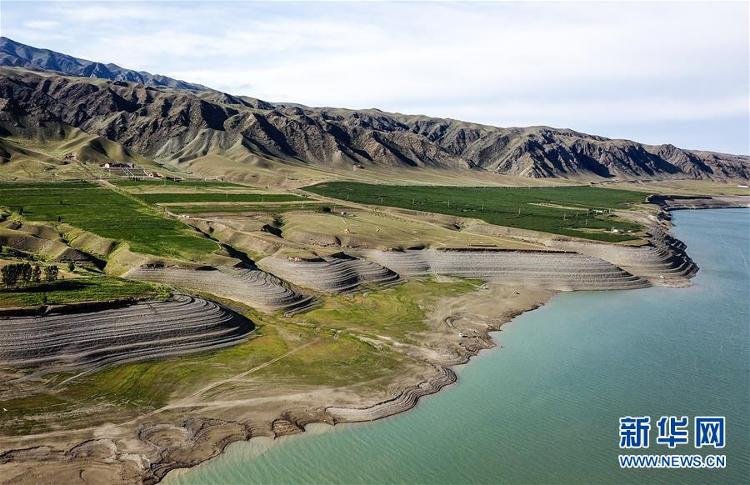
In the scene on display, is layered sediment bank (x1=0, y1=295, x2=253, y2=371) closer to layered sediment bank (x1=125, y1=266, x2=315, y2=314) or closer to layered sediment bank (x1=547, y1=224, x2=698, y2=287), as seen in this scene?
layered sediment bank (x1=125, y1=266, x2=315, y2=314)

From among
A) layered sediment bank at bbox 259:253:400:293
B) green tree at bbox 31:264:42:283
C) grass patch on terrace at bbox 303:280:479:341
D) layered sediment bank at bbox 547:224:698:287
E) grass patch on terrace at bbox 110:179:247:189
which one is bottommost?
grass patch on terrace at bbox 303:280:479:341

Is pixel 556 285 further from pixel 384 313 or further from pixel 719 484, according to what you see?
pixel 719 484

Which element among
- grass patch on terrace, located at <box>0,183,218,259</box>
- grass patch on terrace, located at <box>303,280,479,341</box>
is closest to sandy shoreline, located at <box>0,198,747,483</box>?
grass patch on terrace, located at <box>303,280,479,341</box>

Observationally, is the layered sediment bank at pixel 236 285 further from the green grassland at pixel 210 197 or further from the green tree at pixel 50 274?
the green grassland at pixel 210 197

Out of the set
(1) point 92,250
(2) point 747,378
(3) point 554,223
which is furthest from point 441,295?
(3) point 554,223

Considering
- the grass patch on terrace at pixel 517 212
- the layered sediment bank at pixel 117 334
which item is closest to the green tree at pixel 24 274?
the layered sediment bank at pixel 117 334

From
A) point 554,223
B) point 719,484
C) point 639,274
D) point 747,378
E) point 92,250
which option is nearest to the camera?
point 719,484

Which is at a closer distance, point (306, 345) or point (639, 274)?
point (306, 345)
